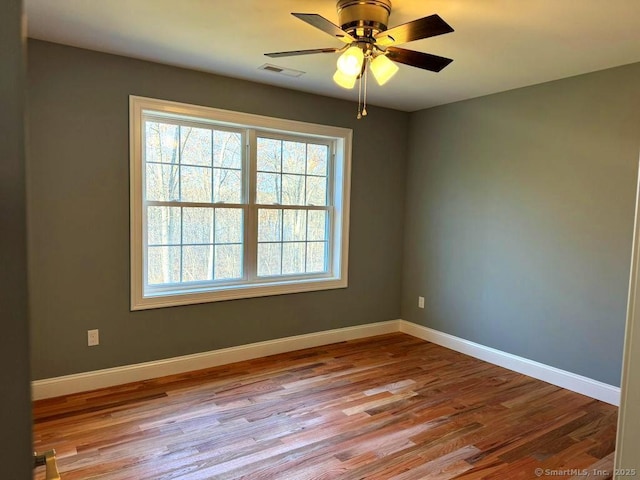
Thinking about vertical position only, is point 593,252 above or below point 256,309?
above

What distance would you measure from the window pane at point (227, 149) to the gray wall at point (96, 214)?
249mm

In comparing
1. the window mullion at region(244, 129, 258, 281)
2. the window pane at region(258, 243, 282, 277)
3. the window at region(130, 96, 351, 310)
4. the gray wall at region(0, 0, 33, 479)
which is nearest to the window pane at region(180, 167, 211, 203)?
the window at region(130, 96, 351, 310)

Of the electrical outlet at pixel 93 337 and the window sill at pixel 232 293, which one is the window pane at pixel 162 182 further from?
the electrical outlet at pixel 93 337

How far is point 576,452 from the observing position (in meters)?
2.49

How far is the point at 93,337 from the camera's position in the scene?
3152 mm

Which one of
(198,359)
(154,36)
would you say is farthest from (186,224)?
(154,36)

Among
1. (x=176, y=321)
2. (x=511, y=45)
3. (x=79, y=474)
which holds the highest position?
(x=511, y=45)

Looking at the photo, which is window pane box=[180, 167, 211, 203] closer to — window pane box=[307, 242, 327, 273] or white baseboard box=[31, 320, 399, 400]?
window pane box=[307, 242, 327, 273]

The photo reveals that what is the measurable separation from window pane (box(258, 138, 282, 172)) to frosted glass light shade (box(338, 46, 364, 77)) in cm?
181

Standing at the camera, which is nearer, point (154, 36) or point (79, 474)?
point (79, 474)

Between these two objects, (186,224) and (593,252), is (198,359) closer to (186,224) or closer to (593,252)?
(186,224)

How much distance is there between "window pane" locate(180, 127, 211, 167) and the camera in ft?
11.5

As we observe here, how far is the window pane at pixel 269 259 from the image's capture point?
3986 mm

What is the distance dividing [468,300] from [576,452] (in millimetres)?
1816
